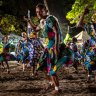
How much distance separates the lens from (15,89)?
9820 millimetres

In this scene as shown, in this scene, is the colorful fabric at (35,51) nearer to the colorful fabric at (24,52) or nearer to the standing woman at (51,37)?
the colorful fabric at (24,52)

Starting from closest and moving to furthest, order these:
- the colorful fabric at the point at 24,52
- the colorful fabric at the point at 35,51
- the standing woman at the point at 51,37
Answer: the standing woman at the point at 51,37, the colorful fabric at the point at 35,51, the colorful fabric at the point at 24,52

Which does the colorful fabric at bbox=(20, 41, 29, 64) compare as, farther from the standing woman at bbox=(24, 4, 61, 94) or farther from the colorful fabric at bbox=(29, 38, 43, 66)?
the standing woman at bbox=(24, 4, 61, 94)

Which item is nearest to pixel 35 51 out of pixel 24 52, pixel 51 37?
pixel 24 52

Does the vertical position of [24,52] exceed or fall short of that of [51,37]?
it exceeds it

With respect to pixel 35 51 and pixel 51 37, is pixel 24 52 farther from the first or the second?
pixel 51 37

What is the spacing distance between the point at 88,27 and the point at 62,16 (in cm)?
3078

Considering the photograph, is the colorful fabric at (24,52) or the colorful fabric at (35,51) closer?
the colorful fabric at (35,51)

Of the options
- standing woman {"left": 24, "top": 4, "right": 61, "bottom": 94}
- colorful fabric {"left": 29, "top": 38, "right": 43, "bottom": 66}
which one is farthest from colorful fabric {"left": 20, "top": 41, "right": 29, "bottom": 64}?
standing woman {"left": 24, "top": 4, "right": 61, "bottom": 94}

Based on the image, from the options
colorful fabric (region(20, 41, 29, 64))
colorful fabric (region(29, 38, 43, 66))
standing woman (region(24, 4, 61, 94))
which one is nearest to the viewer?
standing woman (region(24, 4, 61, 94))

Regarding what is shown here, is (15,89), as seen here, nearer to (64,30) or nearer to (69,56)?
(69,56)

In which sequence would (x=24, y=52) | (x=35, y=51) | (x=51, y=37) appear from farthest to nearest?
(x=24, y=52), (x=35, y=51), (x=51, y=37)

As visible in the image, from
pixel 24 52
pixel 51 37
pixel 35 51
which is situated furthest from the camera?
pixel 24 52

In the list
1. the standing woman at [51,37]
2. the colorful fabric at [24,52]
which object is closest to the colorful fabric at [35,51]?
the colorful fabric at [24,52]
